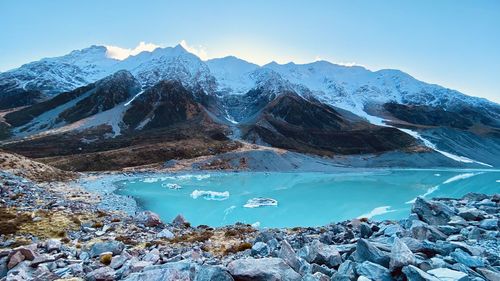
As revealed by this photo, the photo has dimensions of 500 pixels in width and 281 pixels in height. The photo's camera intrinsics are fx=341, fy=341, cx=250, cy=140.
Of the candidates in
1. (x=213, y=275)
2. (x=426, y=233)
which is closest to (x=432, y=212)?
(x=426, y=233)

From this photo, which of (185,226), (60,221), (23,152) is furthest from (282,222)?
(23,152)

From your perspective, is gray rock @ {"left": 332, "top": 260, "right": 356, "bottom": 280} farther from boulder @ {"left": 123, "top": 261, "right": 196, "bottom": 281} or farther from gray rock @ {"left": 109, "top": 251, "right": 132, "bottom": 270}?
gray rock @ {"left": 109, "top": 251, "right": 132, "bottom": 270}

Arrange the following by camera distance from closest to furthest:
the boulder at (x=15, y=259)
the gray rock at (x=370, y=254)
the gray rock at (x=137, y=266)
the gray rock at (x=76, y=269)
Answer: the gray rock at (x=370, y=254) < the gray rock at (x=137, y=266) < the gray rock at (x=76, y=269) < the boulder at (x=15, y=259)

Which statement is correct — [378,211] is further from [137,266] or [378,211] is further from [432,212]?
[137,266]

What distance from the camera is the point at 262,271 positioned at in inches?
316

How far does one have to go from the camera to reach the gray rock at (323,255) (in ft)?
30.9

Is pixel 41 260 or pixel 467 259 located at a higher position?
pixel 467 259

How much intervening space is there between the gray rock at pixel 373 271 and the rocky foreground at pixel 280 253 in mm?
22

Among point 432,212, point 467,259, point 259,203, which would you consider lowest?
point 259,203

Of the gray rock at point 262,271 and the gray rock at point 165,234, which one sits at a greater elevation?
the gray rock at point 262,271

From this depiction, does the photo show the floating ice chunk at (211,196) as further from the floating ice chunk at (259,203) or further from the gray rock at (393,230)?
the gray rock at (393,230)

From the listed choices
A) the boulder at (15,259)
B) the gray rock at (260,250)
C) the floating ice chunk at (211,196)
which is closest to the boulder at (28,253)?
the boulder at (15,259)

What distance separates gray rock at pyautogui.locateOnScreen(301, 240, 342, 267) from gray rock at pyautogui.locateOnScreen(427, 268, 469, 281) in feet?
8.44

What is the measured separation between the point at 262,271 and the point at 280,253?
7.16ft
